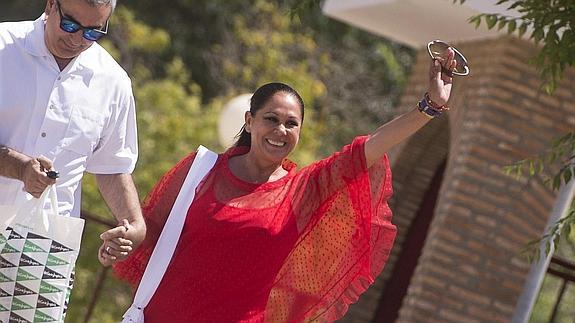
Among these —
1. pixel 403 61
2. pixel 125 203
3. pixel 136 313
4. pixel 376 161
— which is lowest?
pixel 136 313

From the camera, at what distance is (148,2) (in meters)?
22.1

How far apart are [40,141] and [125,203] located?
1.29 feet

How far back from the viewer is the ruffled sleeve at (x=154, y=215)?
15.7ft

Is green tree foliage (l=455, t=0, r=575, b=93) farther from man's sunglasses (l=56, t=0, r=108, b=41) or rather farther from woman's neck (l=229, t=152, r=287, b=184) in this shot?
man's sunglasses (l=56, t=0, r=108, b=41)

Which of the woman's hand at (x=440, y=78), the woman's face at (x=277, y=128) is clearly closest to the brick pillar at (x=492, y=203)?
the woman's face at (x=277, y=128)

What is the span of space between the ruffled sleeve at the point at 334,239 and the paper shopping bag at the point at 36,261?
31.8 inches

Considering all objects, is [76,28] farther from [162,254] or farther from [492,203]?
[492,203]

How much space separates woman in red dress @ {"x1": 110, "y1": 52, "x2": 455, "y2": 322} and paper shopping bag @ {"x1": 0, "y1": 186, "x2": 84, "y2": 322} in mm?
519

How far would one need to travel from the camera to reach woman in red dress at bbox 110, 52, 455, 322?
4.55 m

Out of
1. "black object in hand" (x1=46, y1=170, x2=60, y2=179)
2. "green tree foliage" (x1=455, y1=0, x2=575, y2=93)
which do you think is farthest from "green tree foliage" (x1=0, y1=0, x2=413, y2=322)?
"black object in hand" (x1=46, y1=170, x2=60, y2=179)

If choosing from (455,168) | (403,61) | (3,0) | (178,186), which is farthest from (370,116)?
(178,186)

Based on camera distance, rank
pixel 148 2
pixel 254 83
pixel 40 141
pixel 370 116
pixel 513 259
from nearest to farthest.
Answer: pixel 40 141 < pixel 513 259 < pixel 254 83 < pixel 370 116 < pixel 148 2

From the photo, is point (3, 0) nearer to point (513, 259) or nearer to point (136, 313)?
point (513, 259)

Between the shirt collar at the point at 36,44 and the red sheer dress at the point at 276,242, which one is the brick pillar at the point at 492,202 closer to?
the red sheer dress at the point at 276,242
